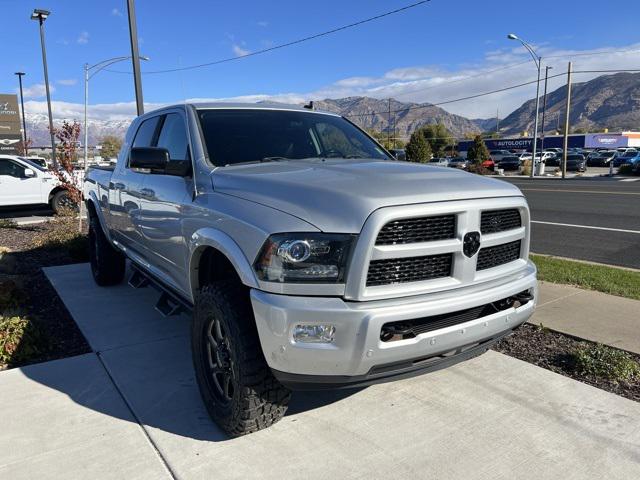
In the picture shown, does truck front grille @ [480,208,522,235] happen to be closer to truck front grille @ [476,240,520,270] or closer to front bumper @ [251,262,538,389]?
truck front grille @ [476,240,520,270]

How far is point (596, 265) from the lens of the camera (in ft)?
24.0

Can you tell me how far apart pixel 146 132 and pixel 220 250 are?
2688 mm

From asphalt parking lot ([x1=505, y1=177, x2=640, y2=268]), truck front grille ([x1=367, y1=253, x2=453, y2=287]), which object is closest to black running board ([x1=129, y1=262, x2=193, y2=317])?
truck front grille ([x1=367, y1=253, x2=453, y2=287])

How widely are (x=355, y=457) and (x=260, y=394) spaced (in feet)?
1.99

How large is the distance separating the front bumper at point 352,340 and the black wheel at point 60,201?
43.5 ft

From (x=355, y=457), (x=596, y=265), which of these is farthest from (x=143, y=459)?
(x=596, y=265)

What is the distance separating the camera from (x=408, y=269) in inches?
107

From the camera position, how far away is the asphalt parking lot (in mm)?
8523

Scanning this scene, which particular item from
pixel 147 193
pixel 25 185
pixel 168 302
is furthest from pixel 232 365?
pixel 25 185

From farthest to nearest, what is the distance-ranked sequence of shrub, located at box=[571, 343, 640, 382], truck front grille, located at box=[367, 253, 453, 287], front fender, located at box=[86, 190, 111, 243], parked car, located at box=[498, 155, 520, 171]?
parked car, located at box=[498, 155, 520, 171] < front fender, located at box=[86, 190, 111, 243] < shrub, located at box=[571, 343, 640, 382] < truck front grille, located at box=[367, 253, 453, 287]

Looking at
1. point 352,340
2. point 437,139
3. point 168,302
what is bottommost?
point 168,302

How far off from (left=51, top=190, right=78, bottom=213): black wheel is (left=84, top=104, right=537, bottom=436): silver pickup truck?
11.8 m

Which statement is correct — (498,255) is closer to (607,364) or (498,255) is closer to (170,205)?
(607,364)

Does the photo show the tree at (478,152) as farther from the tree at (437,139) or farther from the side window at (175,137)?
the side window at (175,137)
